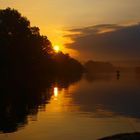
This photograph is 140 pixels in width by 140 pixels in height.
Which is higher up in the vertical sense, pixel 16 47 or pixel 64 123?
pixel 16 47

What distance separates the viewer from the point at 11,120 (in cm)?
2980

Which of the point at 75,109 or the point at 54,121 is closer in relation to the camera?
the point at 54,121

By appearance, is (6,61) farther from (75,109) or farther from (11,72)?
(75,109)

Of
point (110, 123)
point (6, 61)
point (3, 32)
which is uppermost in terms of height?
point (3, 32)

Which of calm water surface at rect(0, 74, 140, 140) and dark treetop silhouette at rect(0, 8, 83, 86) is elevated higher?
dark treetop silhouette at rect(0, 8, 83, 86)

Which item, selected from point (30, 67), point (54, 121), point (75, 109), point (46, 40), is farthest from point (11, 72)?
point (54, 121)

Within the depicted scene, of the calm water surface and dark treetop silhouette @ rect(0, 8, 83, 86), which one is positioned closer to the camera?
the calm water surface

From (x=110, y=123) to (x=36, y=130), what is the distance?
5433 millimetres

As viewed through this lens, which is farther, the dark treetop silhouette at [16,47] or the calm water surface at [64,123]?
the dark treetop silhouette at [16,47]

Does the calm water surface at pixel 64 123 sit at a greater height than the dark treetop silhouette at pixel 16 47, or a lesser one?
lesser

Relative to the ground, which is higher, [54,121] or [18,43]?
[18,43]

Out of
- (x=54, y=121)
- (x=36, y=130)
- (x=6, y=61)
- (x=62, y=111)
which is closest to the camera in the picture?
(x=36, y=130)

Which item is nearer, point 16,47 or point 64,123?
point 64,123

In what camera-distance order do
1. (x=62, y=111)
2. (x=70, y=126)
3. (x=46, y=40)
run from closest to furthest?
(x=70, y=126) < (x=62, y=111) < (x=46, y=40)
